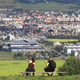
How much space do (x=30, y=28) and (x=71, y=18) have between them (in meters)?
25.0

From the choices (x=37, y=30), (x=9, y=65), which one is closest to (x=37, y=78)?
(x=9, y=65)

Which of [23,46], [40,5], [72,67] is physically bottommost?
[23,46]

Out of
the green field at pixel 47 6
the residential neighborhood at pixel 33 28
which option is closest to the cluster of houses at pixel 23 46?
the residential neighborhood at pixel 33 28

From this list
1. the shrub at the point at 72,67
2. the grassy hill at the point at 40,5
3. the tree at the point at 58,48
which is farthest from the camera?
the grassy hill at the point at 40,5

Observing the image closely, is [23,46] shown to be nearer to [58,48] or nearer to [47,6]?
[58,48]

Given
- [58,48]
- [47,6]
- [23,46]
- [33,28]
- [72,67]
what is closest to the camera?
[72,67]

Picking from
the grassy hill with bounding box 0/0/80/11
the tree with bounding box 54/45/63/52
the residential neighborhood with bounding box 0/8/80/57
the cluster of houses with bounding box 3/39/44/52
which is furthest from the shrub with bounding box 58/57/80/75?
the grassy hill with bounding box 0/0/80/11

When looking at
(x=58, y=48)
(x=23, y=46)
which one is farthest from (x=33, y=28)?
(x=58, y=48)

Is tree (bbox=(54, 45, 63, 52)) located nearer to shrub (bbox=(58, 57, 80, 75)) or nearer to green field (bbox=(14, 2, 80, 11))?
shrub (bbox=(58, 57, 80, 75))

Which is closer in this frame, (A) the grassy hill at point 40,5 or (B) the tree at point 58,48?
(B) the tree at point 58,48

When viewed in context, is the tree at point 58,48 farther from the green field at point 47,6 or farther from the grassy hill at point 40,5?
the green field at point 47,6

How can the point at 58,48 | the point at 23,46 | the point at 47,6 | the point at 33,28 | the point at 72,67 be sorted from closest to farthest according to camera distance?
1. the point at 72,67
2. the point at 58,48
3. the point at 23,46
4. the point at 33,28
5. the point at 47,6

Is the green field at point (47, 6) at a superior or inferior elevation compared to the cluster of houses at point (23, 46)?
superior

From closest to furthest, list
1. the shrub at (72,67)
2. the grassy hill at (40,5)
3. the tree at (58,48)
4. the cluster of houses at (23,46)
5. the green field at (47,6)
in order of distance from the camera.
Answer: the shrub at (72,67), the cluster of houses at (23,46), the tree at (58,48), the grassy hill at (40,5), the green field at (47,6)
